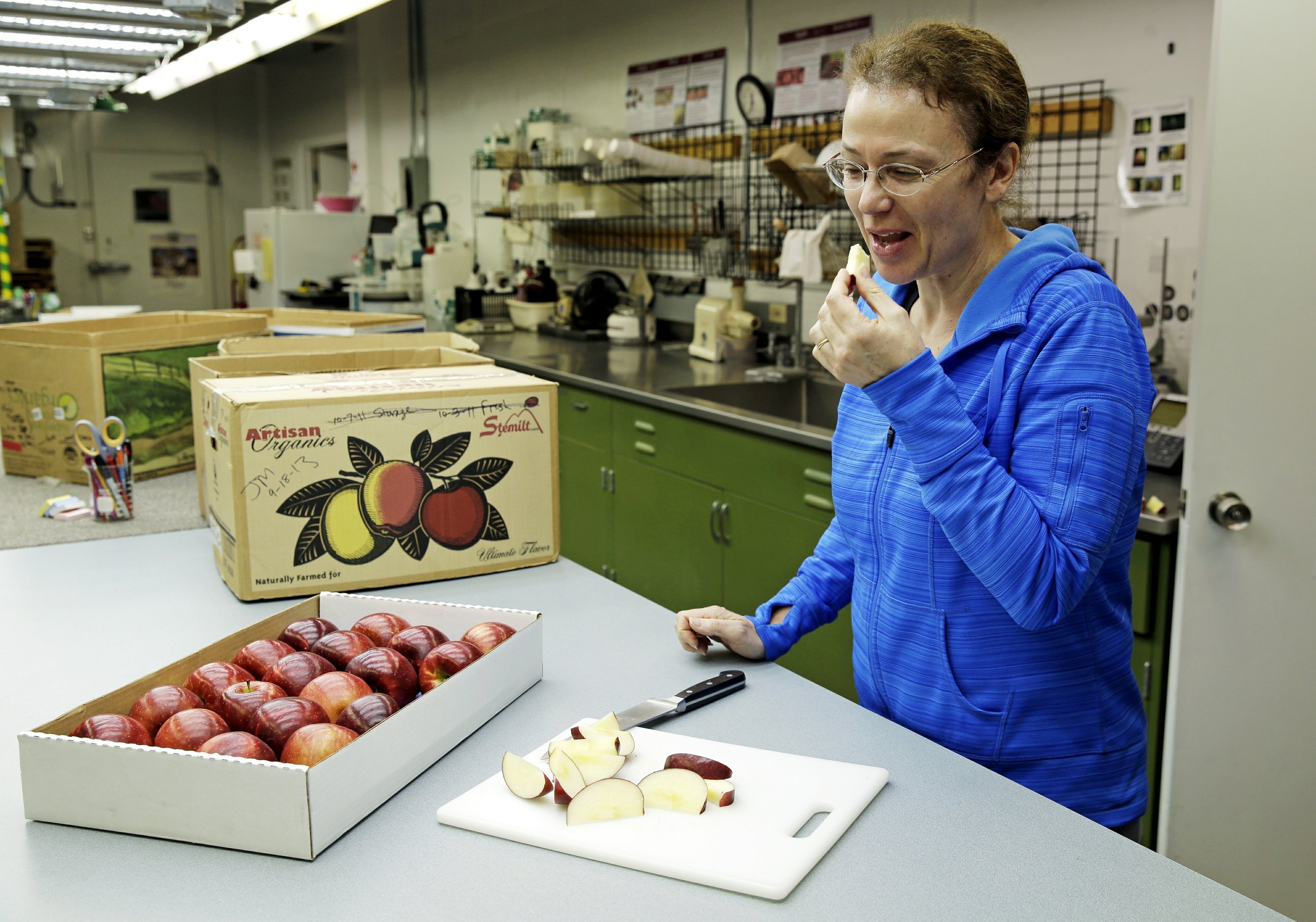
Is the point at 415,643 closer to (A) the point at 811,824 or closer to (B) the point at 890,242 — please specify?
(A) the point at 811,824

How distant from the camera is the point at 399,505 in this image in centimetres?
160

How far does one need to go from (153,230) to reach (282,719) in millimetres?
10043

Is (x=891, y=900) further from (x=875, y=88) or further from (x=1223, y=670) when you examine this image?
(x=1223, y=670)

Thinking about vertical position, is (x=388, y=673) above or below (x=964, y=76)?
below

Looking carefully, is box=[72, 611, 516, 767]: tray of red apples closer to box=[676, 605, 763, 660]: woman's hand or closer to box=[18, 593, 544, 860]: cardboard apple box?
box=[18, 593, 544, 860]: cardboard apple box

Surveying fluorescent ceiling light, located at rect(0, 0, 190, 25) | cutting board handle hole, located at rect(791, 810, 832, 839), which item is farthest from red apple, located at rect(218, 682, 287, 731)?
fluorescent ceiling light, located at rect(0, 0, 190, 25)

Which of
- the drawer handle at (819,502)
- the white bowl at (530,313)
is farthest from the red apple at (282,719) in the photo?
the white bowl at (530,313)

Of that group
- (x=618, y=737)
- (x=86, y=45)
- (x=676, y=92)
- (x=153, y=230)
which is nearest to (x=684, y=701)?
(x=618, y=737)

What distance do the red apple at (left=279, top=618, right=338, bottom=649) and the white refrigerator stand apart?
5938 millimetres

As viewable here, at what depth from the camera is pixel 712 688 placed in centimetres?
121

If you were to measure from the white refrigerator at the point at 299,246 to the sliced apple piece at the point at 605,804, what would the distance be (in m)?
6.34

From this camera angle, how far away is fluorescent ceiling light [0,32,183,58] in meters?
3.71

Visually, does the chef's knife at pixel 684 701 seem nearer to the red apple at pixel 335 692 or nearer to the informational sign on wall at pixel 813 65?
the red apple at pixel 335 692

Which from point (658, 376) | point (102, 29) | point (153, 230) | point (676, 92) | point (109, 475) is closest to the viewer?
point (109, 475)
